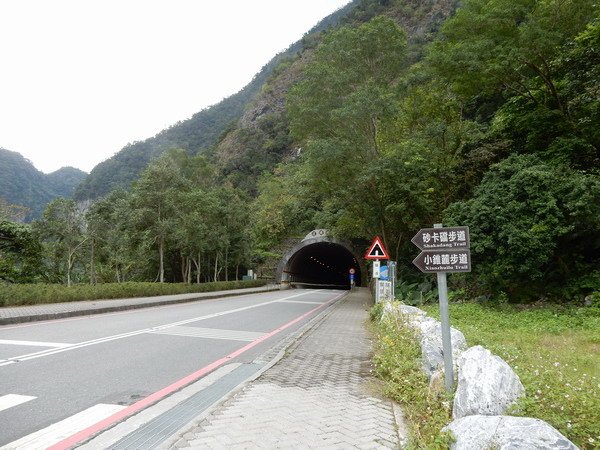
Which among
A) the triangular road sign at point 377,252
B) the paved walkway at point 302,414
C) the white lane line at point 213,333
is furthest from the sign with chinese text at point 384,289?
the paved walkway at point 302,414

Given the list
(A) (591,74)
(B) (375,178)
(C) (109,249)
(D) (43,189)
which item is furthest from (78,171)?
(A) (591,74)

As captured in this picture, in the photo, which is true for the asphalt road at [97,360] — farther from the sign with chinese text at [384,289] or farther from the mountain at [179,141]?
the mountain at [179,141]

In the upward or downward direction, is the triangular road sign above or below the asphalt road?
above

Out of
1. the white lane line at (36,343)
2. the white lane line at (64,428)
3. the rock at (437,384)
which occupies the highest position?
the rock at (437,384)

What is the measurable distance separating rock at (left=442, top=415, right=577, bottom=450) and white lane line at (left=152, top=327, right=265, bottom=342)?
21.9 feet

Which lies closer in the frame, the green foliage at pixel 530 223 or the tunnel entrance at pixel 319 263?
the green foliage at pixel 530 223

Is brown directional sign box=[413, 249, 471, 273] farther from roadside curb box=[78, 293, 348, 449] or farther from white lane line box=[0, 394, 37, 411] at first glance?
white lane line box=[0, 394, 37, 411]

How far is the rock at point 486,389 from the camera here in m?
3.27

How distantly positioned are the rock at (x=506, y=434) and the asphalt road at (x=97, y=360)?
3.32 metres

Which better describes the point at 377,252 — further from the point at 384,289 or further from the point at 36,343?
the point at 36,343

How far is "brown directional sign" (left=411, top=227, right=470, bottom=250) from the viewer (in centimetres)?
431

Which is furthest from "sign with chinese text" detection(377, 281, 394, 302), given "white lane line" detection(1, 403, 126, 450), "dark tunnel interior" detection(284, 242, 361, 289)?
"dark tunnel interior" detection(284, 242, 361, 289)

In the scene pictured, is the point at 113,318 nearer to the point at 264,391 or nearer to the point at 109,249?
the point at 264,391

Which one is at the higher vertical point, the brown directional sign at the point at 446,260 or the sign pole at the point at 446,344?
the brown directional sign at the point at 446,260
